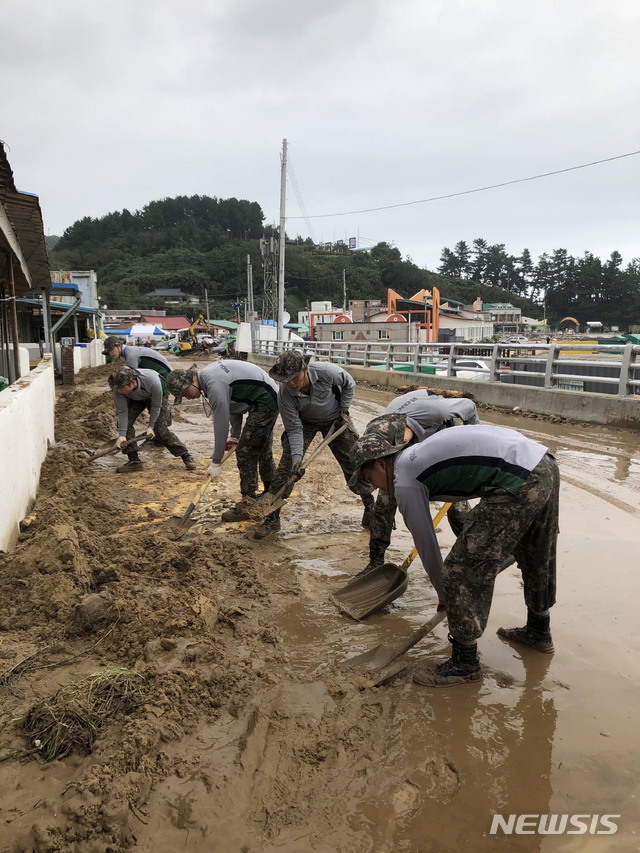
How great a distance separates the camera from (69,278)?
26.4 metres

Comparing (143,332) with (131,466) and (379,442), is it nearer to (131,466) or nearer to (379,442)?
(131,466)

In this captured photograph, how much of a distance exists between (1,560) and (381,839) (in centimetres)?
297

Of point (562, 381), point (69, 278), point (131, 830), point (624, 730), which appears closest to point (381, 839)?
point (131, 830)

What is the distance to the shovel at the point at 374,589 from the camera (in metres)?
3.53

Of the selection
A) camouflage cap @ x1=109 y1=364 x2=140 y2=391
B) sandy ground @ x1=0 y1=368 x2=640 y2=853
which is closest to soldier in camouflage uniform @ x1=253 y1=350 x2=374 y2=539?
sandy ground @ x1=0 y1=368 x2=640 y2=853

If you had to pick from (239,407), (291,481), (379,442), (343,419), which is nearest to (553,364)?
(343,419)

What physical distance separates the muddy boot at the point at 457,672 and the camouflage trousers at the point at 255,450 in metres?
2.87

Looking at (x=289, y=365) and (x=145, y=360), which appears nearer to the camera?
(x=289, y=365)

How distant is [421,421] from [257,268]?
10786 cm

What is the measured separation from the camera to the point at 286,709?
2592 mm

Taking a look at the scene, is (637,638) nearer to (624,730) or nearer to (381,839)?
(624,730)

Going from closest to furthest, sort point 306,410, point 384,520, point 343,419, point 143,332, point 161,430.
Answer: point 384,520 → point 306,410 → point 343,419 → point 161,430 → point 143,332

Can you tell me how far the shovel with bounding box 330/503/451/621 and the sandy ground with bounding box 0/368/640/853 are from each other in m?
0.09

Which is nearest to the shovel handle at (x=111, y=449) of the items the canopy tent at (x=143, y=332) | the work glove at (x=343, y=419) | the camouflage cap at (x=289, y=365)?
the work glove at (x=343, y=419)
